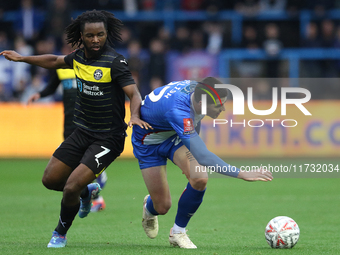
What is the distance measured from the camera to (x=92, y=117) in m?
5.95

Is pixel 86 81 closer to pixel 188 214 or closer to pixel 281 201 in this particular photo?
pixel 188 214

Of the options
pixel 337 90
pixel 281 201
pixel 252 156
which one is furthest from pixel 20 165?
pixel 337 90

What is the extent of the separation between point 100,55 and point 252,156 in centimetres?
760

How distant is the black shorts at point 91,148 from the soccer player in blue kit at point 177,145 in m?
0.35

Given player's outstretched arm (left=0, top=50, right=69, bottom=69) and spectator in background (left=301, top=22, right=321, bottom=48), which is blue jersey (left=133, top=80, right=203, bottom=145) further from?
spectator in background (left=301, top=22, right=321, bottom=48)

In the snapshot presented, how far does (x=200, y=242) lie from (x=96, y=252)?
4.13ft

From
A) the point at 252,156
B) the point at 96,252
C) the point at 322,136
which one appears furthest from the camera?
the point at 322,136

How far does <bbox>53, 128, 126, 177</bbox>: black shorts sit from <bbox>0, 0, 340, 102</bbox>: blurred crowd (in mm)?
8942

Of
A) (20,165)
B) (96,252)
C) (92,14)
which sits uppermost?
(92,14)

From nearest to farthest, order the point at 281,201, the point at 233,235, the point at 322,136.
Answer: the point at 233,235 → the point at 281,201 → the point at 322,136

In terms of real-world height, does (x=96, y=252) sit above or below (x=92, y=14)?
below

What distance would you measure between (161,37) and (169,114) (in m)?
11.5

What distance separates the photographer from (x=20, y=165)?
13.9m

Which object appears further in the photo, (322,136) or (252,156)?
(322,136)
